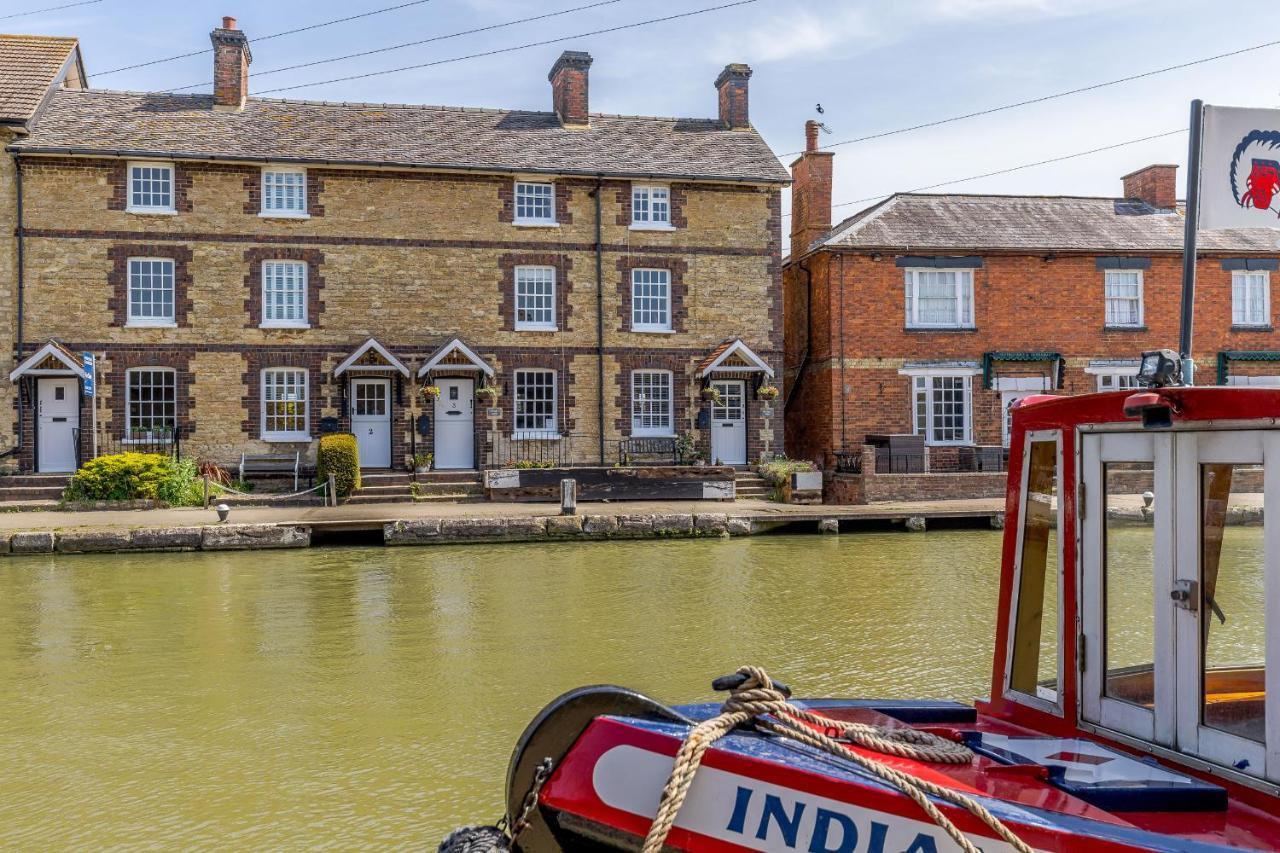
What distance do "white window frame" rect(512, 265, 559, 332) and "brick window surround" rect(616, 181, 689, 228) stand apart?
2.10 metres

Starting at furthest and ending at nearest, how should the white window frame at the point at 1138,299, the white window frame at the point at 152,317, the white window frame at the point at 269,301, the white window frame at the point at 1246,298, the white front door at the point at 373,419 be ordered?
1. the white window frame at the point at 1246,298
2. the white window frame at the point at 1138,299
3. the white front door at the point at 373,419
4. the white window frame at the point at 269,301
5. the white window frame at the point at 152,317

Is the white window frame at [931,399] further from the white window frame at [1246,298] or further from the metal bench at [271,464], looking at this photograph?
the metal bench at [271,464]

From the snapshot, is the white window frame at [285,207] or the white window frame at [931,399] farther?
the white window frame at [931,399]

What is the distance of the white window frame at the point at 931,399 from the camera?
2578 centimetres

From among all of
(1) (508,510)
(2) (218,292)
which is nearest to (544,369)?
(1) (508,510)

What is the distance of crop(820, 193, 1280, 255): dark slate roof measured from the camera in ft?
85.0

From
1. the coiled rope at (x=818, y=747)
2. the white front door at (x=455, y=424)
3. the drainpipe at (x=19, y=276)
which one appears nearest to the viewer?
the coiled rope at (x=818, y=747)

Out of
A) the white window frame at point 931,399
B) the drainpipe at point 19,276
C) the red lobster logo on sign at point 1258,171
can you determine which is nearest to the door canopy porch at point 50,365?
the drainpipe at point 19,276

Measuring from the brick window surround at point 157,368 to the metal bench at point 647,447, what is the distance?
9.54 meters

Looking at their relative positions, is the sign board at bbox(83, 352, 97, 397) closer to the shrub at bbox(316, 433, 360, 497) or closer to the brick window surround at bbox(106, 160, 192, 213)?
the brick window surround at bbox(106, 160, 192, 213)

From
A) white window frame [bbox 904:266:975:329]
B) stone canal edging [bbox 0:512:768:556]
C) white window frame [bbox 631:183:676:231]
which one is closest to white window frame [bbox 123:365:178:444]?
stone canal edging [bbox 0:512:768:556]

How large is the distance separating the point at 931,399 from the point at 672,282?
22.4 ft

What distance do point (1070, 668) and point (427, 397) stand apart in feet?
69.0

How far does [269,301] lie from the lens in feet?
79.2
